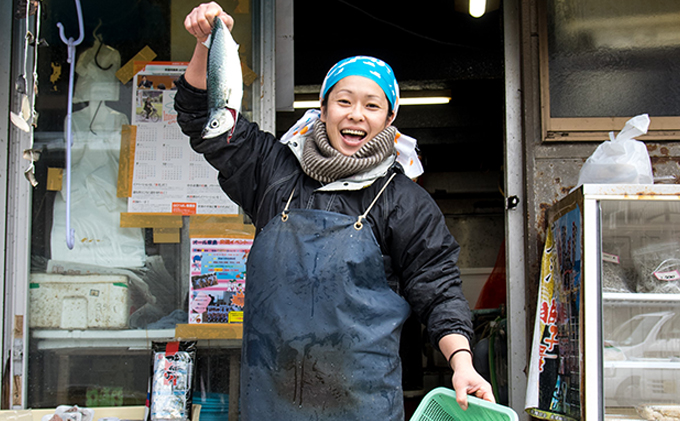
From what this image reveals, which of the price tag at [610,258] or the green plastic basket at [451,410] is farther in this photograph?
the price tag at [610,258]

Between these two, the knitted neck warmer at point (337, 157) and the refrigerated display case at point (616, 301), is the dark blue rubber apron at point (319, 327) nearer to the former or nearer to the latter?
the knitted neck warmer at point (337, 157)

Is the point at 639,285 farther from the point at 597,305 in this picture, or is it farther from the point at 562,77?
the point at 562,77

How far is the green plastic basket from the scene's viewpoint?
1.63 m

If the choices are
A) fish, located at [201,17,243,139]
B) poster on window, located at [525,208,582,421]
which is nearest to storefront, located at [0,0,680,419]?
poster on window, located at [525,208,582,421]

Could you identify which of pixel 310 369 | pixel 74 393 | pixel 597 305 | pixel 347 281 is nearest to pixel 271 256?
pixel 347 281

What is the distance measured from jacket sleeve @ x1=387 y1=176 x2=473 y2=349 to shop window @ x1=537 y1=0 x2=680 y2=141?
1.59m

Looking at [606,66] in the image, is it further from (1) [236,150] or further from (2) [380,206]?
(1) [236,150]

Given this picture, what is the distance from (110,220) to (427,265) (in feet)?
7.53

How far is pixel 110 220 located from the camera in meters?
3.41

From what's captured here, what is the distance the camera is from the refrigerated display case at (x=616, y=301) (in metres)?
2.52

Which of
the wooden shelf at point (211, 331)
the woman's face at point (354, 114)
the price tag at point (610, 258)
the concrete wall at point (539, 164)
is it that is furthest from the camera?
the wooden shelf at point (211, 331)

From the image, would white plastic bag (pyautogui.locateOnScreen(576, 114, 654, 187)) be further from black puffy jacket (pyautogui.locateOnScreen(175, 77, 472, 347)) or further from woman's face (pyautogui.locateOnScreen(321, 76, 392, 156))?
woman's face (pyautogui.locateOnScreen(321, 76, 392, 156))

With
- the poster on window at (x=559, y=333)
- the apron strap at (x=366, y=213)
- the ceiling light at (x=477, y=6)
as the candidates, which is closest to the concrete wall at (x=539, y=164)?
the poster on window at (x=559, y=333)

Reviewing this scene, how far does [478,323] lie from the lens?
4.68 m
